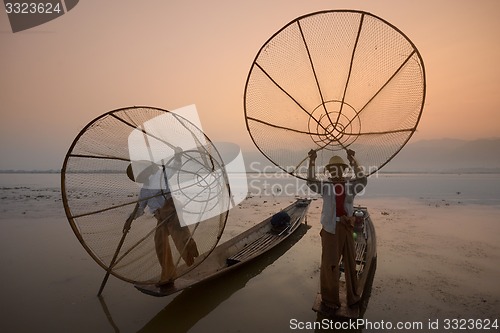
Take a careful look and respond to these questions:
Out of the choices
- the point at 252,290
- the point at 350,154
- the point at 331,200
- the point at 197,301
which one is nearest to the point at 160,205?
the point at 197,301

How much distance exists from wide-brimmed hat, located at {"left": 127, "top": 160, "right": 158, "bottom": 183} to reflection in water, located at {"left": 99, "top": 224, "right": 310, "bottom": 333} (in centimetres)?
203

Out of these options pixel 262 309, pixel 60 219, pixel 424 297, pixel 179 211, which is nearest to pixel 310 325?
pixel 262 309

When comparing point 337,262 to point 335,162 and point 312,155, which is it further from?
point 312,155

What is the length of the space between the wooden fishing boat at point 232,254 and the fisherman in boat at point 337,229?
1.80 meters

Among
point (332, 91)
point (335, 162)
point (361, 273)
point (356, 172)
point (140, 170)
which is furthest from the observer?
point (361, 273)

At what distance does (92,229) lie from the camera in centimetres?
409

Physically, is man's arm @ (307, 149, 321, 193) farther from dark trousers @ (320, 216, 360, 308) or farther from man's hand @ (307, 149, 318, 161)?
dark trousers @ (320, 216, 360, 308)

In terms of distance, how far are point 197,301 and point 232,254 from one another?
177cm

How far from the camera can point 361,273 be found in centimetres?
494

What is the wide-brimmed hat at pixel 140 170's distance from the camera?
4.47m

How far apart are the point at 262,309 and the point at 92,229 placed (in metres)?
2.99

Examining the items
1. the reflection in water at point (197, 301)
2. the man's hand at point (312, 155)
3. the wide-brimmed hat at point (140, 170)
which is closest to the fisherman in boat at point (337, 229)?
the man's hand at point (312, 155)

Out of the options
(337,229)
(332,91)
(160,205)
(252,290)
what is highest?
(332,91)

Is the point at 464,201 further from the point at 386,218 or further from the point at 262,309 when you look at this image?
the point at 262,309
